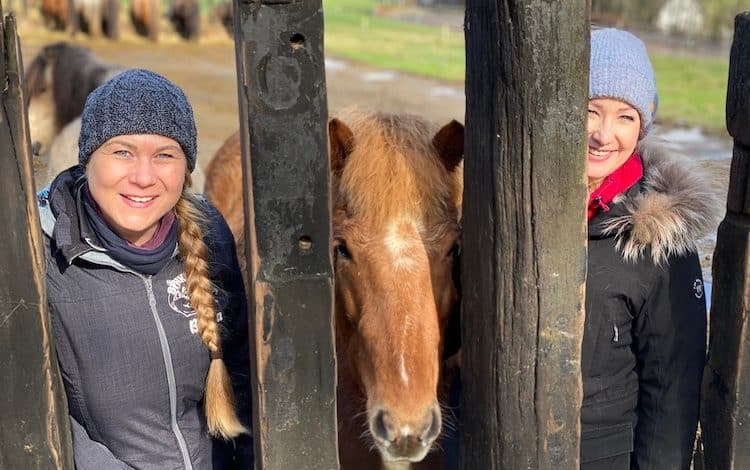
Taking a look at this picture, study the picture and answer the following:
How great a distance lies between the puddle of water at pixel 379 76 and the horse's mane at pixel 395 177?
44.9ft

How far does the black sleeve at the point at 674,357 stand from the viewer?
236 centimetres

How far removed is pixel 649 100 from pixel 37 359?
187 cm

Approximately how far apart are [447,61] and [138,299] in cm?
1806

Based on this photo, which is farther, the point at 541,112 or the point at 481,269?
the point at 481,269

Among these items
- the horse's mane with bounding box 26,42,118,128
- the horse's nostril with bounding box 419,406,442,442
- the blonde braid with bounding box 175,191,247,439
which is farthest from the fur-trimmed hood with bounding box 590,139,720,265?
the horse's mane with bounding box 26,42,118,128

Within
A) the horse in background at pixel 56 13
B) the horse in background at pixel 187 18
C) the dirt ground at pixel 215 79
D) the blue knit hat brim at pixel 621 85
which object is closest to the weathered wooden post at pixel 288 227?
the blue knit hat brim at pixel 621 85

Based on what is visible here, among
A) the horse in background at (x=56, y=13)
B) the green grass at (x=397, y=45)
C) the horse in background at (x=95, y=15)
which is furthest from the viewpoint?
the horse in background at (x=95, y=15)

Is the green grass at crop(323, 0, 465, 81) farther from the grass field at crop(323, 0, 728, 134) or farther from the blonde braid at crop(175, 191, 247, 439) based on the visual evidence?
the blonde braid at crop(175, 191, 247, 439)

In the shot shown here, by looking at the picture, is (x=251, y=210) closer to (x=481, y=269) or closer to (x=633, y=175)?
(x=481, y=269)

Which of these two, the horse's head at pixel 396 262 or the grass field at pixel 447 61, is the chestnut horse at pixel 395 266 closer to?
the horse's head at pixel 396 262

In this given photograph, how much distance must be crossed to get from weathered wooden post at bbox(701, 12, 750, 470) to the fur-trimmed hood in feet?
0.74

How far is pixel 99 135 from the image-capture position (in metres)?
2.29

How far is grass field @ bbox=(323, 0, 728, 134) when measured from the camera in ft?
44.2

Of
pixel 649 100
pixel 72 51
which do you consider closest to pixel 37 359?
pixel 649 100
